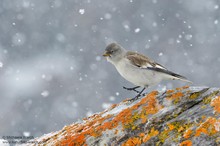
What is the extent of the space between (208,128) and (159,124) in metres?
0.62

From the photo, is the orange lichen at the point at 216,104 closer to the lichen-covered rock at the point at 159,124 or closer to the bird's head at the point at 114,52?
the lichen-covered rock at the point at 159,124

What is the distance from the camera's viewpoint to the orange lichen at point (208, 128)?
4250 mm

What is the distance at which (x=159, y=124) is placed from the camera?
4.77 metres

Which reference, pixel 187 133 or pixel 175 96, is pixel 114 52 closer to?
pixel 175 96

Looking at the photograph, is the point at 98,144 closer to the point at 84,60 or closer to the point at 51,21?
the point at 84,60

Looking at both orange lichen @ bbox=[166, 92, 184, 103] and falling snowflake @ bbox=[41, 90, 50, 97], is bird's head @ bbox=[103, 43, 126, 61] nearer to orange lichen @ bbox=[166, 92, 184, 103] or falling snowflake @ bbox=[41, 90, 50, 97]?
orange lichen @ bbox=[166, 92, 184, 103]

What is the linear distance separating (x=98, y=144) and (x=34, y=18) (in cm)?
12143

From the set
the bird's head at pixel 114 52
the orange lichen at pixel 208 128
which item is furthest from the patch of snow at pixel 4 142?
the orange lichen at pixel 208 128

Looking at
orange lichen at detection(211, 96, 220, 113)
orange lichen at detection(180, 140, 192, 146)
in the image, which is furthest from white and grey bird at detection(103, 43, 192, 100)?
orange lichen at detection(180, 140, 192, 146)

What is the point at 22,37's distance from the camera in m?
113

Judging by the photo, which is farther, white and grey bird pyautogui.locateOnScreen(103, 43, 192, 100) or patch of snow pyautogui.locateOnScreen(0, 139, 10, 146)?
white and grey bird pyautogui.locateOnScreen(103, 43, 192, 100)

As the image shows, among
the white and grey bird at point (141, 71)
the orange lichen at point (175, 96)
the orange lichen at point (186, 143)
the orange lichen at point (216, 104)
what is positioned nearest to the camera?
the orange lichen at point (186, 143)

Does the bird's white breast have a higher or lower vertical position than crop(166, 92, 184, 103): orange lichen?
higher

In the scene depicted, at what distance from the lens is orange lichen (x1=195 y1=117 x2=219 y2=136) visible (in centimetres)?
425
